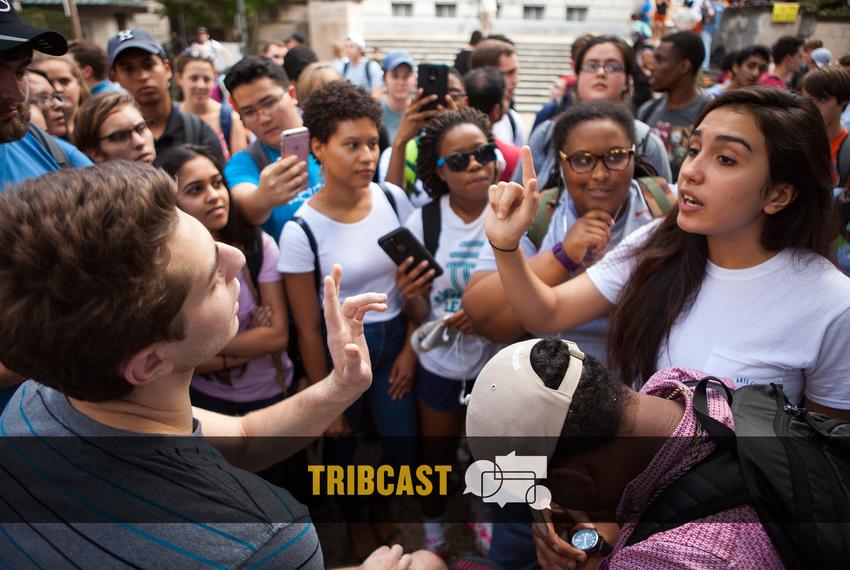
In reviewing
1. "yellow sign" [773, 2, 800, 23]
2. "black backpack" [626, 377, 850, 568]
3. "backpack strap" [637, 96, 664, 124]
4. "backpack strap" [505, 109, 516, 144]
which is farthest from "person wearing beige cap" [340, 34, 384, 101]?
"yellow sign" [773, 2, 800, 23]

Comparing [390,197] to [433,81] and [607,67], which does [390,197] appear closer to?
[433,81]

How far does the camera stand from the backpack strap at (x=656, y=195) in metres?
2.40

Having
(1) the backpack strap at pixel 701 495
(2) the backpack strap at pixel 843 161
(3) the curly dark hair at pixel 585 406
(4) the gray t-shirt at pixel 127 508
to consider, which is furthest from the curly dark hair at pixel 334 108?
(2) the backpack strap at pixel 843 161

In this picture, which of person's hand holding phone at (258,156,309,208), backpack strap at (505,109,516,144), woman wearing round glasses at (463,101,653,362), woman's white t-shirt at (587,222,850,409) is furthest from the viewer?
backpack strap at (505,109,516,144)

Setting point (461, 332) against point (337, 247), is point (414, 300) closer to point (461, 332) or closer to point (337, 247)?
point (461, 332)

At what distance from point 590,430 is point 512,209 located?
0.92m

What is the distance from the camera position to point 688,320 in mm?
1797

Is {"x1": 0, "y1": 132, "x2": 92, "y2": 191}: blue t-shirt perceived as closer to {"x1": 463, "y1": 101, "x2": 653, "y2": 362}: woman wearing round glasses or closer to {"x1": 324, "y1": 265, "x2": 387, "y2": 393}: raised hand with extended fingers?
{"x1": 324, "y1": 265, "x2": 387, "y2": 393}: raised hand with extended fingers

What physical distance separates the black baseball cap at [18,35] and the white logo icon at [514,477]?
78.1 inches

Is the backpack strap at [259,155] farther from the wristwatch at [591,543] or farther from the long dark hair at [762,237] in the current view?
the wristwatch at [591,543]

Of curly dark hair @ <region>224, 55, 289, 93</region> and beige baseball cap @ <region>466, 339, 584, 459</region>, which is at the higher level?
curly dark hair @ <region>224, 55, 289, 93</region>

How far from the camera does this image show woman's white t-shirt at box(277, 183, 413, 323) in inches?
102

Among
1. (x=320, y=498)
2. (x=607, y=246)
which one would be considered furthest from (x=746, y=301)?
(x=320, y=498)

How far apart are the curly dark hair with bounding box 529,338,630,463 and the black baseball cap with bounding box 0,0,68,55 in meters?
1.93
